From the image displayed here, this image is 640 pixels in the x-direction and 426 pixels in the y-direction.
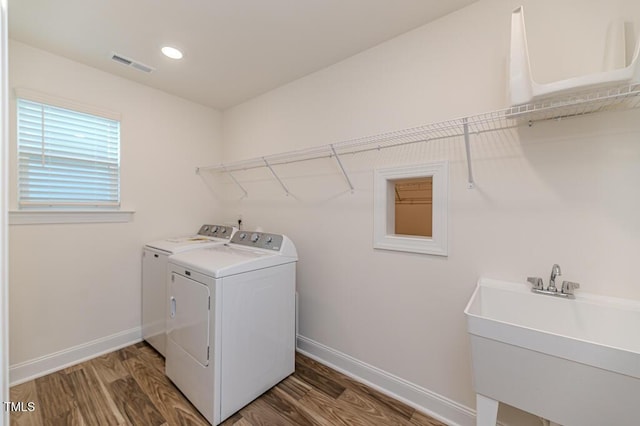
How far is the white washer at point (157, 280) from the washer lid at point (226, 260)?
0.99 feet

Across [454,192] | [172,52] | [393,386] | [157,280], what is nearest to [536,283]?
[454,192]

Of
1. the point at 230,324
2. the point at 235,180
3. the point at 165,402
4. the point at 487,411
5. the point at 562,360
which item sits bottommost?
the point at 165,402

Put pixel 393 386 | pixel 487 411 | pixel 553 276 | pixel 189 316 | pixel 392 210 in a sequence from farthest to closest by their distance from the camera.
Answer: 1. pixel 392 210
2. pixel 393 386
3. pixel 189 316
4. pixel 553 276
5. pixel 487 411

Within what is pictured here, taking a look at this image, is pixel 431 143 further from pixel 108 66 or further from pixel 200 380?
pixel 108 66

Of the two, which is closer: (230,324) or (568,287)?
(568,287)

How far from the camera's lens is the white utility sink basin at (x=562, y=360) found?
877mm

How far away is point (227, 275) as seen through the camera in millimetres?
1576

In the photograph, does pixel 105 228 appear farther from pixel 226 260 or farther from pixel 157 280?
pixel 226 260

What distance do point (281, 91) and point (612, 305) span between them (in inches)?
106

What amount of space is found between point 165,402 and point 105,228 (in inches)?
60.5

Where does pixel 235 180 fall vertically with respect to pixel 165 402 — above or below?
above

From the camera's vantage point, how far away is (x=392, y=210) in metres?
1.94

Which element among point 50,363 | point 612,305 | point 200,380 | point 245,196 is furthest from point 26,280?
point 612,305

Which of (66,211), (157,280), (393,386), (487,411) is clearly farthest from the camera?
(157,280)
